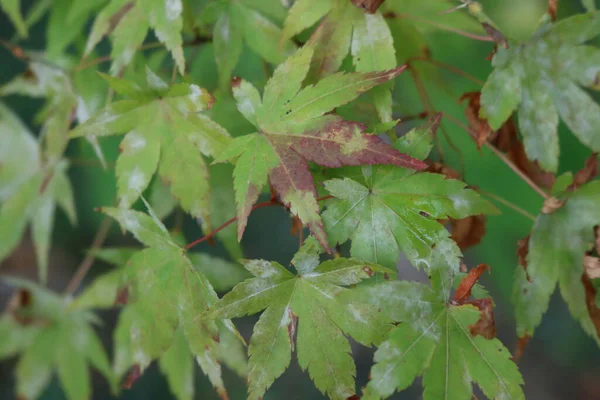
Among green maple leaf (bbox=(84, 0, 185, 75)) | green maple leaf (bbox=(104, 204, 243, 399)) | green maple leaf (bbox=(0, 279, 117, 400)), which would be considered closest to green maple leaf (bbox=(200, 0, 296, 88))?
green maple leaf (bbox=(84, 0, 185, 75))

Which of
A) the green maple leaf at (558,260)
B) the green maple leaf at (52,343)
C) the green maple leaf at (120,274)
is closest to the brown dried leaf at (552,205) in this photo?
the green maple leaf at (558,260)

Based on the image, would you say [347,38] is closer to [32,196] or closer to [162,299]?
[162,299]

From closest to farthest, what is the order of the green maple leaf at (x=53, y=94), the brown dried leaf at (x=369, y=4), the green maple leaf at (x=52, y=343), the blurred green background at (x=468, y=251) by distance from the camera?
the brown dried leaf at (x=369, y=4) → the green maple leaf at (x=53, y=94) → the green maple leaf at (x=52, y=343) → the blurred green background at (x=468, y=251)

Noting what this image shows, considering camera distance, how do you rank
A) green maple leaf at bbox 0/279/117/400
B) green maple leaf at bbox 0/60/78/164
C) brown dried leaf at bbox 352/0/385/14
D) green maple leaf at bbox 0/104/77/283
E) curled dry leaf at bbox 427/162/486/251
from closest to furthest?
brown dried leaf at bbox 352/0/385/14 < curled dry leaf at bbox 427/162/486/251 < green maple leaf at bbox 0/60/78/164 < green maple leaf at bbox 0/104/77/283 < green maple leaf at bbox 0/279/117/400

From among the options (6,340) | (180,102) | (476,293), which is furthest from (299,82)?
(6,340)

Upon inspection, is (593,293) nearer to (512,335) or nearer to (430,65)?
(430,65)

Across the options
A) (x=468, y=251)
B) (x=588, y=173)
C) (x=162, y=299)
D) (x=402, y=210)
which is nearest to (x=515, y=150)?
(x=588, y=173)

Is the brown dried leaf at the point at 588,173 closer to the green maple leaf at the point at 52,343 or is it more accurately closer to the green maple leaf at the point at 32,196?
the green maple leaf at the point at 32,196

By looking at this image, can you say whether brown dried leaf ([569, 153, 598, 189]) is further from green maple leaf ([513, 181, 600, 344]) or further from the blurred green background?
the blurred green background
